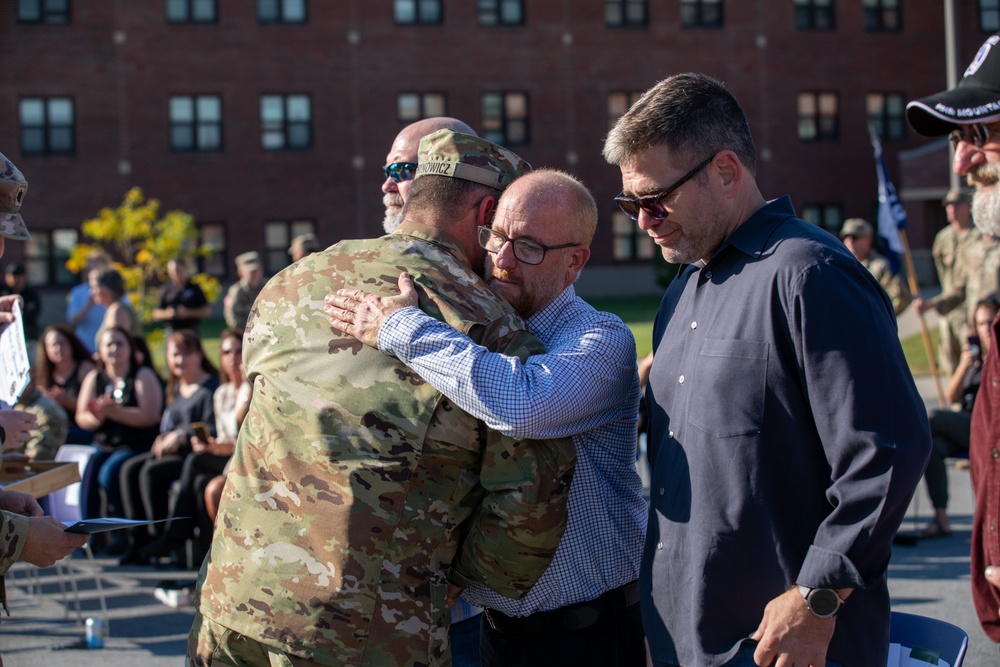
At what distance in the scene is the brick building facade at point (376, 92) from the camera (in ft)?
98.2

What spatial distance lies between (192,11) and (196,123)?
322 cm

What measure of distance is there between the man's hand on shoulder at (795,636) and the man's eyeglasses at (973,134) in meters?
1.39

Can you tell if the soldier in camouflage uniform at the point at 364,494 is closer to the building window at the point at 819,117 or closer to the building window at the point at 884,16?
the building window at the point at 819,117

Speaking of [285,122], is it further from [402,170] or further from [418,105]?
[402,170]

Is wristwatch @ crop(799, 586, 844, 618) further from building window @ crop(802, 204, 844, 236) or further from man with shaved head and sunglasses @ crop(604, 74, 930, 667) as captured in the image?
building window @ crop(802, 204, 844, 236)

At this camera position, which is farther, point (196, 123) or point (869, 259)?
point (196, 123)

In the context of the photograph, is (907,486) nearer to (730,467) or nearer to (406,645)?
(730,467)

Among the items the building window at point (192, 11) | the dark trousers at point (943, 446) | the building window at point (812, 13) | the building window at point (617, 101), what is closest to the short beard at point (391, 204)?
the dark trousers at point (943, 446)

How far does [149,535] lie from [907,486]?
24.7 ft

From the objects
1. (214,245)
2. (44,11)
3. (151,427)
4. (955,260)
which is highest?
(44,11)

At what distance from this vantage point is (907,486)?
230 centimetres

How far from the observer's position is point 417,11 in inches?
1268

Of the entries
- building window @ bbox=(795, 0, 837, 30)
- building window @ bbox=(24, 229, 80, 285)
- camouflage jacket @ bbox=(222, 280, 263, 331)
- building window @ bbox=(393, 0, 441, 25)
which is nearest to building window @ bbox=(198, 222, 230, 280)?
building window @ bbox=(24, 229, 80, 285)

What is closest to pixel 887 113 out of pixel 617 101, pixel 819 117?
pixel 819 117
